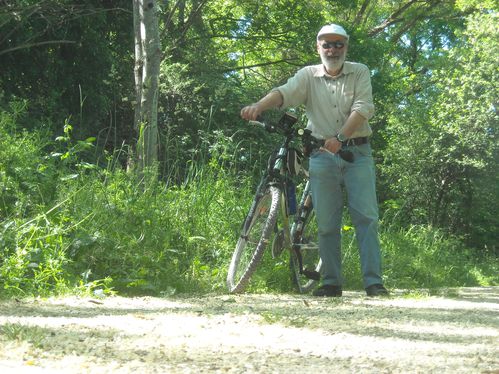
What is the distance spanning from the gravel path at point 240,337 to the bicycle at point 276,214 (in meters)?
0.89

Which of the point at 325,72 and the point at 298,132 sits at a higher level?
the point at 325,72

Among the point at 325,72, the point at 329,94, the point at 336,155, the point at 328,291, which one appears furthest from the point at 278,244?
the point at 325,72

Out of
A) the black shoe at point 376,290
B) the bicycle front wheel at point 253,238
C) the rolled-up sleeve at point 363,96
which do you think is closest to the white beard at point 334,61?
the rolled-up sleeve at point 363,96

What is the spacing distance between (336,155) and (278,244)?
90 cm

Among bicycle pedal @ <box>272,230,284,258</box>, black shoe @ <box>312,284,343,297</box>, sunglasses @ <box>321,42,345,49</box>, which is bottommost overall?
black shoe @ <box>312,284,343,297</box>

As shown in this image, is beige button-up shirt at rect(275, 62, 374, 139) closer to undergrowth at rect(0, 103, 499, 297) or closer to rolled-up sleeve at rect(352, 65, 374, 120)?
rolled-up sleeve at rect(352, 65, 374, 120)

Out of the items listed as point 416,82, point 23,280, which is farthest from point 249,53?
point 23,280

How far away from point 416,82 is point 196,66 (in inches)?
620

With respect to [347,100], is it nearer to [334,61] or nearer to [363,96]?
[363,96]

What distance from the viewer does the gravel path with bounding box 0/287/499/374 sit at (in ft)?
10.5

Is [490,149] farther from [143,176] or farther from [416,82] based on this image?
[143,176]

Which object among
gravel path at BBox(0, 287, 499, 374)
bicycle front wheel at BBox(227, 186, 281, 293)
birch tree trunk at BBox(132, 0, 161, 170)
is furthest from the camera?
birch tree trunk at BBox(132, 0, 161, 170)

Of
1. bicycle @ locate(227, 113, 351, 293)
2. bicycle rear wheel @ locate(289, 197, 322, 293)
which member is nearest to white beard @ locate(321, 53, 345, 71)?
bicycle @ locate(227, 113, 351, 293)

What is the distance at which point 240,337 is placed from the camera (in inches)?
153
